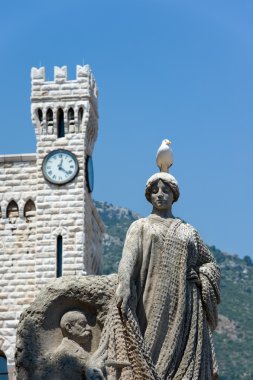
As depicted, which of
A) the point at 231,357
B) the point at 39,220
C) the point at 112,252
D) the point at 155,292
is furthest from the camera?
the point at 112,252

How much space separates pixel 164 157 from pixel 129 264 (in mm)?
1242

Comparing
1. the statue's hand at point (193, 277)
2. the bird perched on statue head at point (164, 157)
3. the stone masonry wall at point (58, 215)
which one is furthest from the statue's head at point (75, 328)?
the stone masonry wall at point (58, 215)

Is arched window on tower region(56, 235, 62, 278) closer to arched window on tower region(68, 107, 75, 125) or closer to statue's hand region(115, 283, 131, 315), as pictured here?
arched window on tower region(68, 107, 75, 125)

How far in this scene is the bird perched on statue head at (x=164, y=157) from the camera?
15.5 metres

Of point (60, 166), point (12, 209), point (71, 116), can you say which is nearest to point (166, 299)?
point (60, 166)

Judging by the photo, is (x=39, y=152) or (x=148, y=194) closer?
(x=148, y=194)

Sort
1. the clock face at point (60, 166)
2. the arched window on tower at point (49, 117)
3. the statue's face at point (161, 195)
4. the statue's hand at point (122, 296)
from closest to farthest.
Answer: the statue's hand at point (122, 296) → the statue's face at point (161, 195) → the clock face at point (60, 166) → the arched window on tower at point (49, 117)

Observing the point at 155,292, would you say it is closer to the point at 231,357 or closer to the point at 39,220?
the point at 39,220

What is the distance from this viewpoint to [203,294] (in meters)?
15.1

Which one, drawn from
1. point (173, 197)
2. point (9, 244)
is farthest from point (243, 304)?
point (173, 197)

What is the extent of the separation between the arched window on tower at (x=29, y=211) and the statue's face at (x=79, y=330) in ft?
112

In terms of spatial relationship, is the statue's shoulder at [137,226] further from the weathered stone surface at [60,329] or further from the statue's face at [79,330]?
the statue's face at [79,330]

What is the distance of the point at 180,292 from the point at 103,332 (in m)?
0.81

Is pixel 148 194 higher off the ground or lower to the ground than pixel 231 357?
higher
